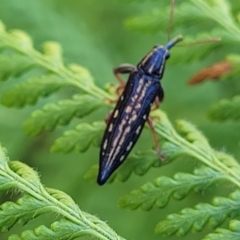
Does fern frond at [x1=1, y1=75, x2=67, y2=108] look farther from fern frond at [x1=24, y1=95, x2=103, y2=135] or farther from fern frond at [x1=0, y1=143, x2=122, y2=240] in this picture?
fern frond at [x1=0, y1=143, x2=122, y2=240]

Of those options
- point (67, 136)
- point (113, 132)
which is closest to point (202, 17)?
point (113, 132)

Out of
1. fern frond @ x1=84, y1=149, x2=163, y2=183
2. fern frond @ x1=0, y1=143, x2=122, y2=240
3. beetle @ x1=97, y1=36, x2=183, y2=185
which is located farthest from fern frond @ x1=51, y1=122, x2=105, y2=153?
fern frond @ x1=0, y1=143, x2=122, y2=240

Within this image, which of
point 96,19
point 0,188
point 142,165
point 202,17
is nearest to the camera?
point 0,188

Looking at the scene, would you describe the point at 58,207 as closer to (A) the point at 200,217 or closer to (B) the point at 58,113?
(A) the point at 200,217

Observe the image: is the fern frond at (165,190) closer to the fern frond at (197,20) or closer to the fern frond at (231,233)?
the fern frond at (231,233)

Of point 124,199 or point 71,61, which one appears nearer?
point 124,199

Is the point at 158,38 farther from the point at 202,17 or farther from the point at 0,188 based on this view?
the point at 0,188

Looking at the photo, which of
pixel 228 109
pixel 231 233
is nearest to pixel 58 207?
pixel 231 233
